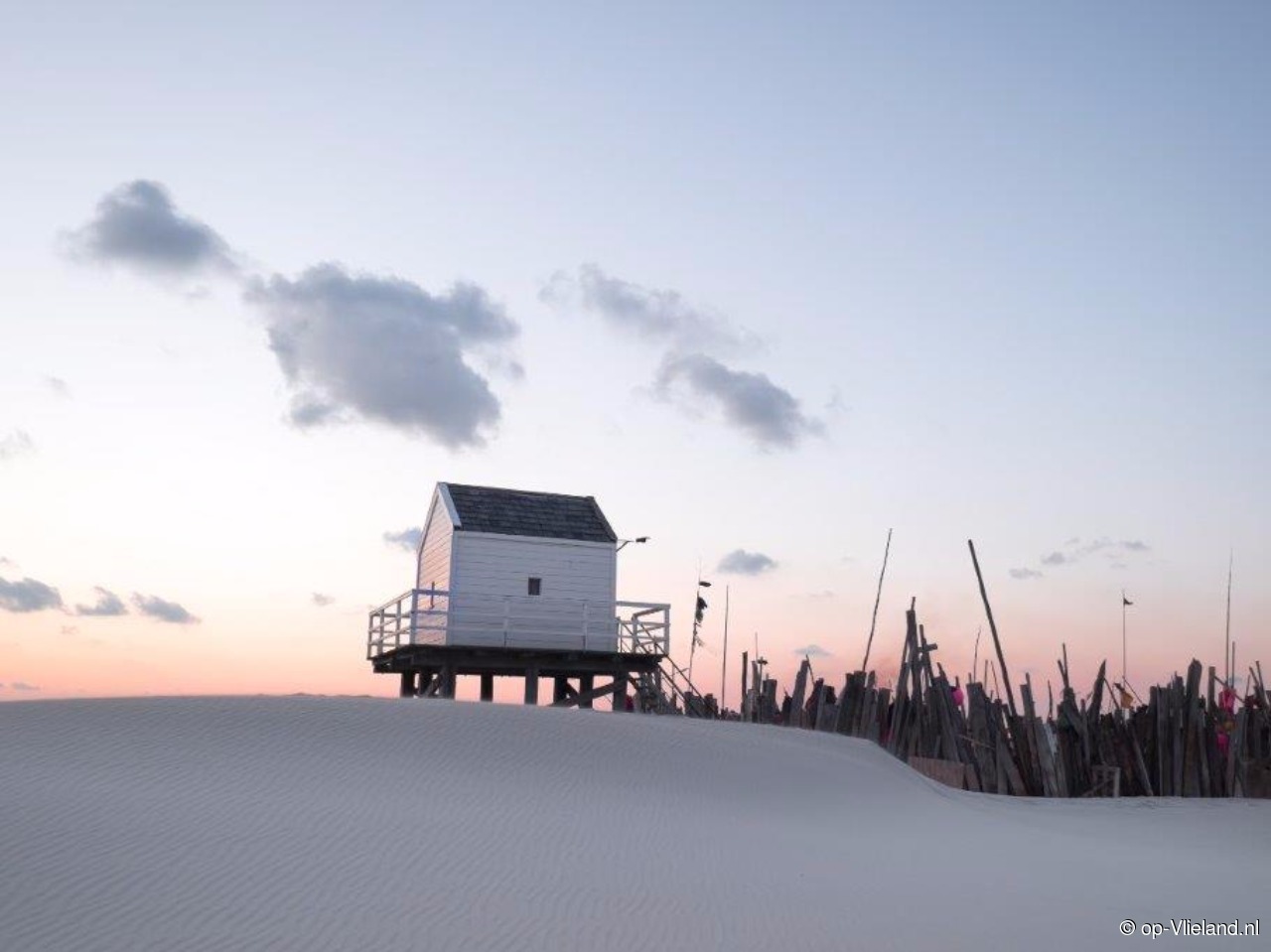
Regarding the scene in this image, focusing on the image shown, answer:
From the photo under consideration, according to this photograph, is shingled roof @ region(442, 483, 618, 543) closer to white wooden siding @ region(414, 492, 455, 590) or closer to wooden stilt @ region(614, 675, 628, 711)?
white wooden siding @ region(414, 492, 455, 590)

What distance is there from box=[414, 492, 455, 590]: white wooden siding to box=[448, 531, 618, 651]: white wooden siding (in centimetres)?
70

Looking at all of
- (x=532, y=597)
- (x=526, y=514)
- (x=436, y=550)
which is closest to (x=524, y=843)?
(x=532, y=597)

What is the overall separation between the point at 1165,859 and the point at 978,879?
11.9 ft

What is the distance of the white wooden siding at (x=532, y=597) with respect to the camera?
31.6 meters

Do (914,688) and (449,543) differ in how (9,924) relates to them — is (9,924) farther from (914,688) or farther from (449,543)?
(449,543)

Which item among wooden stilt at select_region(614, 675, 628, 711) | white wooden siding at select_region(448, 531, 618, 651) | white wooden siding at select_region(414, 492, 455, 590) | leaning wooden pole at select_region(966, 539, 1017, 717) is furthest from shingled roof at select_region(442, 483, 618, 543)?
leaning wooden pole at select_region(966, 539, 1017, 717)

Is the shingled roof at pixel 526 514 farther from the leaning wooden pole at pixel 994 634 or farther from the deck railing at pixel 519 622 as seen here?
the leaning wooden pole at pixel 994 634

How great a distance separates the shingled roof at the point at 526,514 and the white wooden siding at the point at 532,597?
313 millimetres

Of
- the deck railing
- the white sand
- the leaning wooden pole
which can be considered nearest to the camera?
the white sand

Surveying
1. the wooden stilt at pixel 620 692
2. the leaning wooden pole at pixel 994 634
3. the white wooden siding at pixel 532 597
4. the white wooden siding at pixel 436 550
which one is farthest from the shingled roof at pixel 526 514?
the leaning wooden pole at pixel 994 634

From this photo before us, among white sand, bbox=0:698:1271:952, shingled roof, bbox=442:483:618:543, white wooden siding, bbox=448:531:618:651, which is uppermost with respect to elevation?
shingled roof, bbox=442:483:618:543

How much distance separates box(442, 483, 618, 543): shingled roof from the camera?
32.5 m

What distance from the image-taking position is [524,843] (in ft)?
31.6

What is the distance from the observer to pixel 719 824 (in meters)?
11.6
